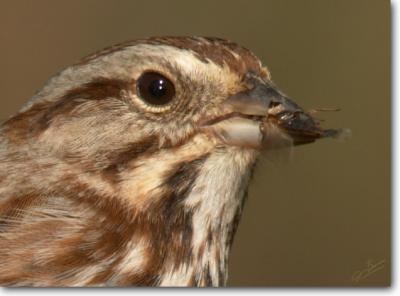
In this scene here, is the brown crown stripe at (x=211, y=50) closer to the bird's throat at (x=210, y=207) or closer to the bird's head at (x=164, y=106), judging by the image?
the bird's head at (x=164, y=106)

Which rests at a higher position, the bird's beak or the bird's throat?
the bird's beak

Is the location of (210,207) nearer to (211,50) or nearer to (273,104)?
(273,104)

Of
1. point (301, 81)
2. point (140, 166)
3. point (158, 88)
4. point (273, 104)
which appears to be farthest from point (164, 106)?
point (301, 81)
